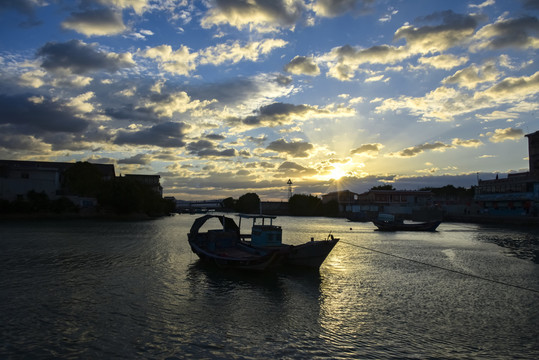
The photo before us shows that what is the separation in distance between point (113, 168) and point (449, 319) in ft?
394

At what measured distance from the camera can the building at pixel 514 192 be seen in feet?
266

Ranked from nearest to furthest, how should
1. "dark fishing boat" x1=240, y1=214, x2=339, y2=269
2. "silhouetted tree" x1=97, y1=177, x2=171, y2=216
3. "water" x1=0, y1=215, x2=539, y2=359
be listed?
"water" x1=0, y1=215, x2=539, y2=359 → "dark fishing boat" x1=240, y1=214, x2=339, y2=269 → "silhouetted tree" x1=97, y1=177, x2=171, y2=216

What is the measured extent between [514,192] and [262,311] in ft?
297

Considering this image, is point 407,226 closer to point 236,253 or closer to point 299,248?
point 299,248

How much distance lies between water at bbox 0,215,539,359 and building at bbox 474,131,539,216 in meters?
66.6

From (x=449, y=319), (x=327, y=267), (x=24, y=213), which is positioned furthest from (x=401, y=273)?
(x=24, y=213)

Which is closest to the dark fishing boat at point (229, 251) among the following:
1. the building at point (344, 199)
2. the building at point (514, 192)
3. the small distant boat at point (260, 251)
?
the small distant boat at point (260, 251)

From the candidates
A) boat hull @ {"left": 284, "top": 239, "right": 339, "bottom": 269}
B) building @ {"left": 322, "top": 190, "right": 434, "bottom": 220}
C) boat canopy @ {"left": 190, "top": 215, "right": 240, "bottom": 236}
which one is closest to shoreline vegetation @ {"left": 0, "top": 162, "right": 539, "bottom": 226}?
building @ {"left": 322, "top": 190, "right": 434, "bottom": 220}

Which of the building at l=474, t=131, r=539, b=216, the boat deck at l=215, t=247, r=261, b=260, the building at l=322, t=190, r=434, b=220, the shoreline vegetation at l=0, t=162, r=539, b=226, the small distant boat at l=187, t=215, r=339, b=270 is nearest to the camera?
the small distant boat at l=187, t=215, r=339, b=270

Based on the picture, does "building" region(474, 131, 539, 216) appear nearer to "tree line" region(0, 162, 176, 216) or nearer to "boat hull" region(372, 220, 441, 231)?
"boat hull" region(372, 220, 441, 231)

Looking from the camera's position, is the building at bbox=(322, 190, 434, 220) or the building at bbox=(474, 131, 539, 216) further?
the building at bbox=(322, 190, 434, 220)

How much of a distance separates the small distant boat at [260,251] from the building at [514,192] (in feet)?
248

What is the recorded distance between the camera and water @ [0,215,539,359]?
11062 millimetres

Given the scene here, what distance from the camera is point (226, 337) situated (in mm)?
11867
